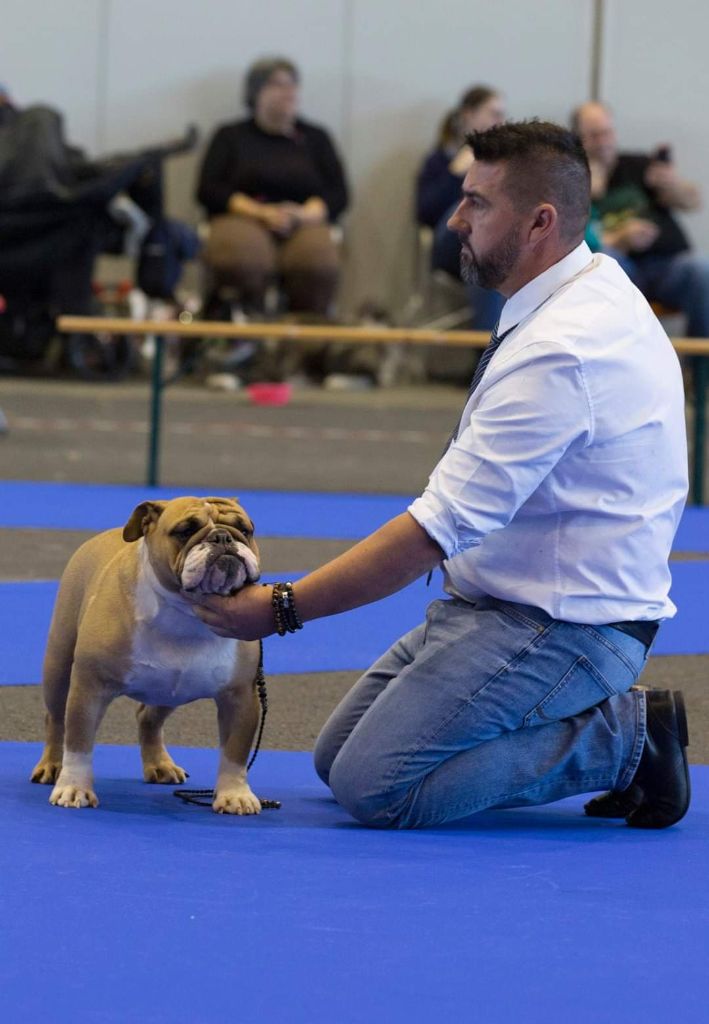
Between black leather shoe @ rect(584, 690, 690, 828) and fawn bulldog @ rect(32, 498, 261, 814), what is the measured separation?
71cm

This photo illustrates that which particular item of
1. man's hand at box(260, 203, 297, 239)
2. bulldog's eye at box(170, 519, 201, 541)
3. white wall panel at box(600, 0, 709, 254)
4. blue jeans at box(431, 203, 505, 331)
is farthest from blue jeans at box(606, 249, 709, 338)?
bulldog's eye at box(170, 519, 201, 541)

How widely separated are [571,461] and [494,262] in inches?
16.5

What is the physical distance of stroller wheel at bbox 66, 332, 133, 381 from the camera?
1191cm

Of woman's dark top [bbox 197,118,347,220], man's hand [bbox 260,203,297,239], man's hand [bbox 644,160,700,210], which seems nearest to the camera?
man's hand [bbox 260,203,297,239]

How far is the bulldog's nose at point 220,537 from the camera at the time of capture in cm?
318

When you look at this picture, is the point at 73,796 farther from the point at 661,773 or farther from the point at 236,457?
the point at 236,457

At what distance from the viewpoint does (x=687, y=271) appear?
11789 mm

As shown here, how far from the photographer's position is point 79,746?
3.32m

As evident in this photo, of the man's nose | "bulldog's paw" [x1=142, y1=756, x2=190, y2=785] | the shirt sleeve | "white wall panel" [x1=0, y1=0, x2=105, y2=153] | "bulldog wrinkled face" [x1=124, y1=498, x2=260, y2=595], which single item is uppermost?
"white wall panel" [x1=0, y1=0, x2=105, y2=153]

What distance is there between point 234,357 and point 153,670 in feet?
30.4

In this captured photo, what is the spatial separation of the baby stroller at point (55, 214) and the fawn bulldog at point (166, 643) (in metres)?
8.34

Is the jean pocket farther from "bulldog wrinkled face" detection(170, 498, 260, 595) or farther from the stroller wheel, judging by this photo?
the stroller wheel

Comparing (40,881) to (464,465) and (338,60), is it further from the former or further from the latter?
(338,60)

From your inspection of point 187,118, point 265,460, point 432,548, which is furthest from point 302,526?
point 187,118
